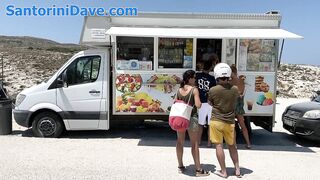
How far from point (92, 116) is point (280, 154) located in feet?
13.8

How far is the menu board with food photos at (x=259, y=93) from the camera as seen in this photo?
848cm

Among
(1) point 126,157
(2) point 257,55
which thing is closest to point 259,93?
(2) point 257,55

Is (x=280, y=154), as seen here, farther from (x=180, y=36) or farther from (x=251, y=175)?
(x=180, y=36)

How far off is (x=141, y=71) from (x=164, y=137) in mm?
1823

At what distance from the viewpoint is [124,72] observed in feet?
27.9

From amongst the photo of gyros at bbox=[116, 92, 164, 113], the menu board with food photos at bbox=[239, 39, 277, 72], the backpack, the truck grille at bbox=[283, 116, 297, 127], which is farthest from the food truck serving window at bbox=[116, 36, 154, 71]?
the truck grille at bbox=[283, 116, 297, 127]

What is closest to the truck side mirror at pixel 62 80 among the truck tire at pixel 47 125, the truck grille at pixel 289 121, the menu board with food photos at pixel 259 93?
the truck tire at pixel 47 125

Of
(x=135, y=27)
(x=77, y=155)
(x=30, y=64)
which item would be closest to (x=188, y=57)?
(x=135, y=27)

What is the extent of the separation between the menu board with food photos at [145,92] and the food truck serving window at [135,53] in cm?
21

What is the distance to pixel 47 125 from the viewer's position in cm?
865

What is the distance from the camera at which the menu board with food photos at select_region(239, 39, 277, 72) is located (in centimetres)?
858

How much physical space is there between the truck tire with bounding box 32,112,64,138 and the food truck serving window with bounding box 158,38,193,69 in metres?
2.71

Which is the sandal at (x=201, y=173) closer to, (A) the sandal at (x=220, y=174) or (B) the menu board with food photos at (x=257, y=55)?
(A) the sandal at (x=220, y=174)

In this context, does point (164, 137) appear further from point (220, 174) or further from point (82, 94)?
point (220, 174)
